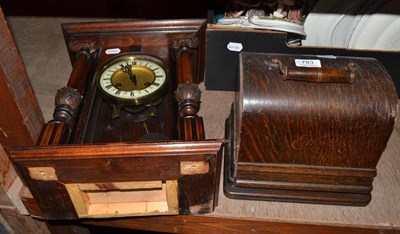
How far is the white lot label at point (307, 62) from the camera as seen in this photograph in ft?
2.56

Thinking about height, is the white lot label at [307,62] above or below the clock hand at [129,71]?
above

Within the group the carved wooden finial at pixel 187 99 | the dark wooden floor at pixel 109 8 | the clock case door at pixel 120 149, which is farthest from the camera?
the dark wooden floor at pixel 109 8

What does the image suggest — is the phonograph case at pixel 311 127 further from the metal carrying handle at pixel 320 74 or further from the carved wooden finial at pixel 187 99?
the carved wooden finial at pixel 187 99

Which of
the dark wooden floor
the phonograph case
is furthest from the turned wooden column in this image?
the dark wooden floor

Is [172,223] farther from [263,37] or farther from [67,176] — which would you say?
[263,37]

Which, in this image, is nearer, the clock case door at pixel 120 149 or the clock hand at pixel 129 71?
the clock case door at pixel 120 149

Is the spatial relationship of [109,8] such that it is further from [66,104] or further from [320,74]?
[320,74]

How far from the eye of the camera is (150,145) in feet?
2.40

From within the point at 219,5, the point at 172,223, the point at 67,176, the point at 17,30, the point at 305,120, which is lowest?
the point at 172,223

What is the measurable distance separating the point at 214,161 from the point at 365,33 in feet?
2.01

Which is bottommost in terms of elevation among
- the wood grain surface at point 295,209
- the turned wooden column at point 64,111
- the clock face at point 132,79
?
the wood grain surface at point 295,209

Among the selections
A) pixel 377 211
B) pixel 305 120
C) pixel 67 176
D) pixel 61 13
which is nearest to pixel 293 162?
pixel 305 120

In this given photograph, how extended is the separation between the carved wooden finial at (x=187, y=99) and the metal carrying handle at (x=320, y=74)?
0.21 m

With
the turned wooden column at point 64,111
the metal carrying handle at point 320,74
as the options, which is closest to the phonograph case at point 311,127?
the metal carrying handle at point 320,74
